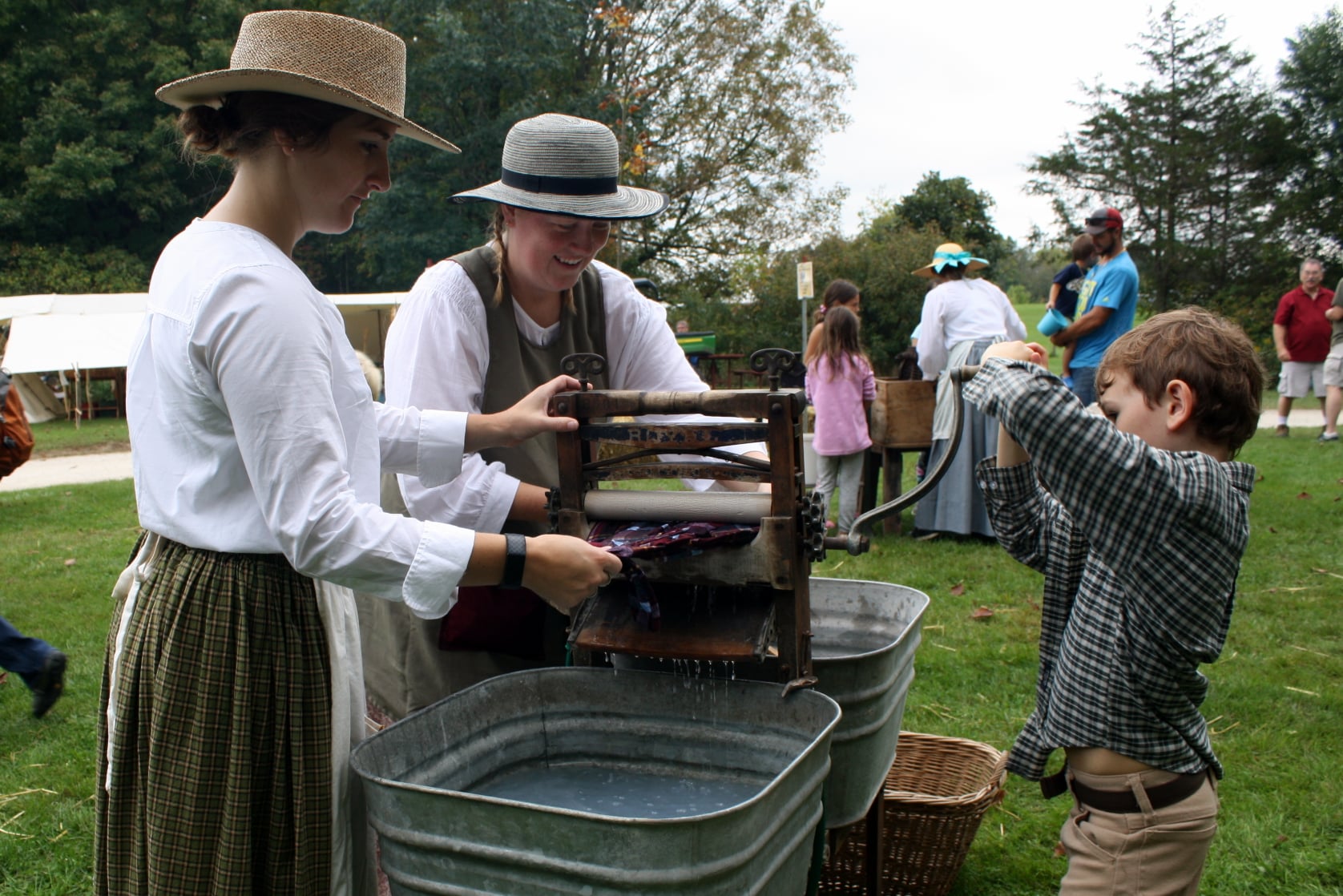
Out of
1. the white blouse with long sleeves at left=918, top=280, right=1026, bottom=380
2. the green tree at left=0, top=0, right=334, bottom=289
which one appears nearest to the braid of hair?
the white blouse with long sleeves at left=918, top=280, right=1026, bottom=380

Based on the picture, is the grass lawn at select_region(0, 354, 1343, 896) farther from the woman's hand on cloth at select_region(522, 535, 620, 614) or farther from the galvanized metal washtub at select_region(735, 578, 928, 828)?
the woman's hand on cloth at select_region(522, 535, 620, 614)

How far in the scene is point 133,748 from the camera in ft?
5.10

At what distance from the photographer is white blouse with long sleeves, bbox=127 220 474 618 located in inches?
54.4

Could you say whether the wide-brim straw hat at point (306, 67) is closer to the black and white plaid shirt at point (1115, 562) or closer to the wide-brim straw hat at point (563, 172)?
the wide-brim straw hat at point (563, 172)

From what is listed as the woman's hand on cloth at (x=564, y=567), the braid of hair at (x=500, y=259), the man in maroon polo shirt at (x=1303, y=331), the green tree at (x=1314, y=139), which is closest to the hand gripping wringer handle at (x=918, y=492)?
the woman's hand on cloth at (x=564, y=567)

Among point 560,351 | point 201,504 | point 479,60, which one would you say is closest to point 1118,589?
point 560,351

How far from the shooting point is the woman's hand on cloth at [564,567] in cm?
155

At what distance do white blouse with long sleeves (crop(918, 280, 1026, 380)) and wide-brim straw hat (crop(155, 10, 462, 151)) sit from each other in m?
5.20

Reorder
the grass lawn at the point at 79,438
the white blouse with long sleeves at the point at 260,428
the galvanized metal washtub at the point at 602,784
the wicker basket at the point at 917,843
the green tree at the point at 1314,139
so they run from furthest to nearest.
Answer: the green tree at the point at 1314,139, the grass lawn at the point at 79,438, the wicker basket at the point at 917,843, the white blouse with long sleeves at the point at 260,428, the galvanized metal washtub at the point at 602,784

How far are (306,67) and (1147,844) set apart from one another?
5.97 ft

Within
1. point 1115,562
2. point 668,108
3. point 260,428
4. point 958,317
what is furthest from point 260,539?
point 668,108

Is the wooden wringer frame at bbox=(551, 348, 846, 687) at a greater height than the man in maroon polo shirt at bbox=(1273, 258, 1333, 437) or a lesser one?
lesser

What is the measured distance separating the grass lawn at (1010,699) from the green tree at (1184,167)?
1693cm

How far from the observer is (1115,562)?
169 centimetres
